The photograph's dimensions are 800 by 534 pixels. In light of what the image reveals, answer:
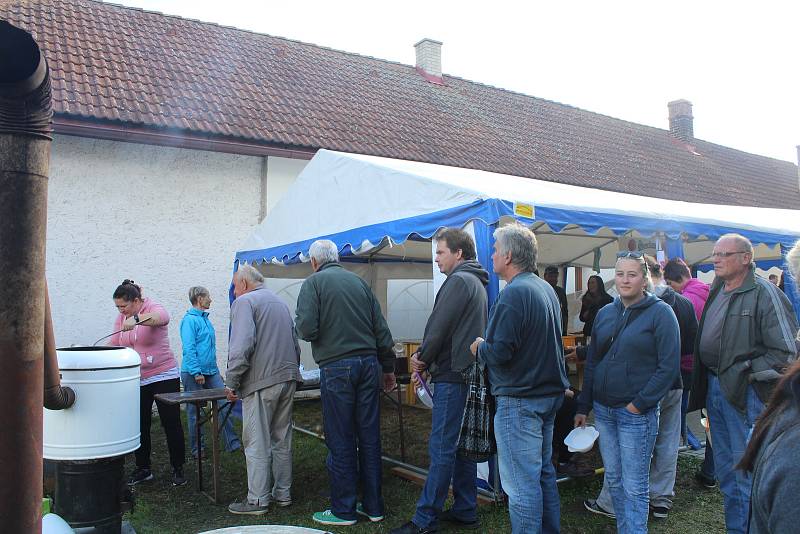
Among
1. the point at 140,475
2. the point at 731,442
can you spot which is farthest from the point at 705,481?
the point at 140,475

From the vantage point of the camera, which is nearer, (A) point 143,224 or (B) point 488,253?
(B) point 488,253

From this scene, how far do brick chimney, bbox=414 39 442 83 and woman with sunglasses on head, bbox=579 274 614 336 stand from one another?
9.32 meters

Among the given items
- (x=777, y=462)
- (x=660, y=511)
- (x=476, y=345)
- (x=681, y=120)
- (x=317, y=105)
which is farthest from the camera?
(x=681, y=120)

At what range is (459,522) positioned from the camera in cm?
395

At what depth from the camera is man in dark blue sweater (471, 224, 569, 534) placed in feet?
10.2

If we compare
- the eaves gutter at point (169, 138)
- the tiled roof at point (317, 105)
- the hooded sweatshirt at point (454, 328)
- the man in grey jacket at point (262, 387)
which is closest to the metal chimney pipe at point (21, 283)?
the hooded sweatshirt at point (454, 328)

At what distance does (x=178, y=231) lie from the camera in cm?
850

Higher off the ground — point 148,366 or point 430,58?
point 430,58

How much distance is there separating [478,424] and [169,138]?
255 inches

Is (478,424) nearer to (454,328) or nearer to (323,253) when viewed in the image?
(454,328)

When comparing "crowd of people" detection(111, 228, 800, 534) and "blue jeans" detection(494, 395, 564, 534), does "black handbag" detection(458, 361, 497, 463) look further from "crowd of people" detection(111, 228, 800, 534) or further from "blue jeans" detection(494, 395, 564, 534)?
"blue jeans" detection(494, 395, 564, 534)

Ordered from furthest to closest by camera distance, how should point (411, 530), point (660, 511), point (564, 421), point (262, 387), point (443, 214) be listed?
point (564, 421)
point (443, 214)
point (262, 387)
point (660, 511)
point (411, 530)

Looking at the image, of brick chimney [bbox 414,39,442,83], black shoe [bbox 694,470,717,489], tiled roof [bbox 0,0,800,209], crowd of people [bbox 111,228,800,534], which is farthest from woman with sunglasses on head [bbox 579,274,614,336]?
brick chimney [bbox 414,39,442,83]

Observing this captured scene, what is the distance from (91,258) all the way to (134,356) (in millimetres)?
4897
